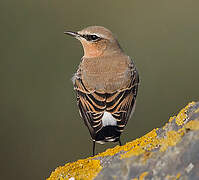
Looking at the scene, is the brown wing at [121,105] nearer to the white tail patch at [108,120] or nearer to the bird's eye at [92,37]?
the white tail patch at [108,120]

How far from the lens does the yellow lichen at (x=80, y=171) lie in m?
4.88

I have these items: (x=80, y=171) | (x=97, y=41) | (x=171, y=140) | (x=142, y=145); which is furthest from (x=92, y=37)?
(x=171, y=140)

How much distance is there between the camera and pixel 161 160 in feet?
13.6

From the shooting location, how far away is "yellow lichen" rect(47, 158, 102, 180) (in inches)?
192

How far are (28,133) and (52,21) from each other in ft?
12.6

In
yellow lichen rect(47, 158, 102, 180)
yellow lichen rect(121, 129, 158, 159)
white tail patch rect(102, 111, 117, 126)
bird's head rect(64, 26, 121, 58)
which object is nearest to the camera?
yellow lichen rect(121, 129, 158, 159)

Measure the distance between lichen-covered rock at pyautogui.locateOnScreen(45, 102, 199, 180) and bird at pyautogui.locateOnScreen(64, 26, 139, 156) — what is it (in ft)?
5.49

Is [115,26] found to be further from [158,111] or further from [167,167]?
[167,167]

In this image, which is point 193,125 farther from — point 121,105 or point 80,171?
point 121,105

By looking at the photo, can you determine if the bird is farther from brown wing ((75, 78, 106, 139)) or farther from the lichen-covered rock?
the lichen-covered rock

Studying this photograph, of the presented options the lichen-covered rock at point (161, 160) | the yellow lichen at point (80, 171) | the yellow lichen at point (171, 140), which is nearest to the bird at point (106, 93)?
the yellow lichen at point (80, 171)

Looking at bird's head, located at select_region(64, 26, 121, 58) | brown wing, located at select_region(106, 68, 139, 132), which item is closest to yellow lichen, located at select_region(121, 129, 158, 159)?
brown wing, located at select_region(106, 68, 139, 132)

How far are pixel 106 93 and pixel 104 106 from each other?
9.3 inches

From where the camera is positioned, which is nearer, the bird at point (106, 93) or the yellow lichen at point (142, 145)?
the yellow lichen at point (142, 145)
